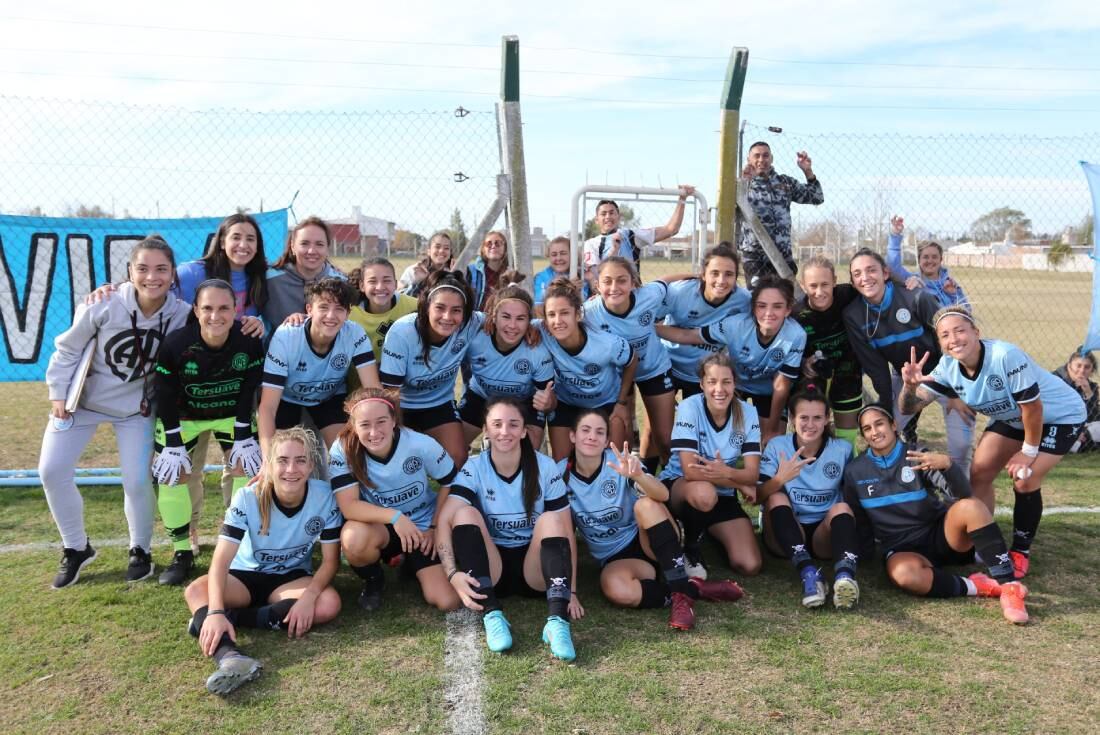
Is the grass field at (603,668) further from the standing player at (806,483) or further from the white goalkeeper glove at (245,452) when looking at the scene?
the white goalkeeper glove at (245,452)

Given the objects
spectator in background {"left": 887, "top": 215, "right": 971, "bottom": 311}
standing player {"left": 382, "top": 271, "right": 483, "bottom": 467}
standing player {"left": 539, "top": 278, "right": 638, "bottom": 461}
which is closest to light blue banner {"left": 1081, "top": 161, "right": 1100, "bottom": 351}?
spectator in background {"left": 887, "top": 215, "right": 971, "bottom": 311}

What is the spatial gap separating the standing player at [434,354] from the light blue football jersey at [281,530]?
0.89 metres

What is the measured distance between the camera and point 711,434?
4.22 metres

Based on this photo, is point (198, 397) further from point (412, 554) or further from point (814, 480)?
point (814, 480)

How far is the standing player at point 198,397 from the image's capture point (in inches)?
155

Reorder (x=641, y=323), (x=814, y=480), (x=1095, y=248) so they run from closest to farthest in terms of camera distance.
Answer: (x=814, y=480)
(x=641, y=323)
(x=1095, y=248)

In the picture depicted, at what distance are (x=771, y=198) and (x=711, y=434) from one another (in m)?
2.66

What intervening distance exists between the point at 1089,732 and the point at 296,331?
3629 mm

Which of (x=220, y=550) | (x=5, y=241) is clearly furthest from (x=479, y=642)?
(x=5, y=241)

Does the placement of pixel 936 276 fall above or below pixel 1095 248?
below

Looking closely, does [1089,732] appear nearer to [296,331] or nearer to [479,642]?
[479,642]

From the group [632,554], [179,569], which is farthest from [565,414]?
[179,569]

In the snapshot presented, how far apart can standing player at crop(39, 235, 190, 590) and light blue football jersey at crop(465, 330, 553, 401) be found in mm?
1512

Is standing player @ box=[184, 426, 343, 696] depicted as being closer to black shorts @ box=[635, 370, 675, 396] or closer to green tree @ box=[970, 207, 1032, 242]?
black shorts @ box=[635, 370, 675, 396]
